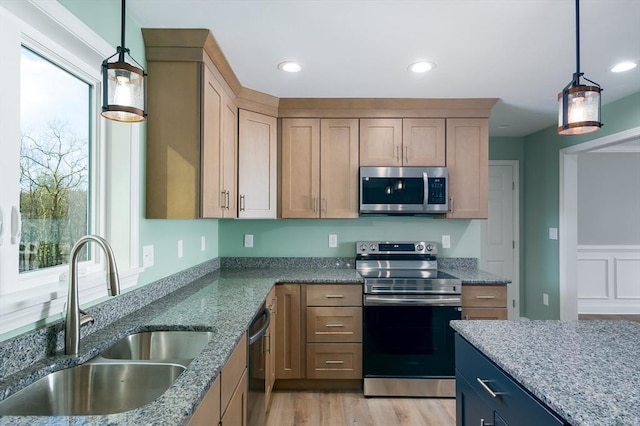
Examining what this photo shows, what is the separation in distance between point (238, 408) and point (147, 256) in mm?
903

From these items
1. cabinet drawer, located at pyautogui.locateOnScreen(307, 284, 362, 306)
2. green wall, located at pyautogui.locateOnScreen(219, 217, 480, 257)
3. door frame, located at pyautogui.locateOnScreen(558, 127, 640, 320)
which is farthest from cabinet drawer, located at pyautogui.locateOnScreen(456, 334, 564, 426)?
door frame, located at pyautogui.locateOnScreen(558, 127, 640, 320)

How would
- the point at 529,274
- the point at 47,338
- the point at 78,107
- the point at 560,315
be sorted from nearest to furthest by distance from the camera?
the point at 47,338
the point at 78,107
the point at 560,315
the point at 529,274

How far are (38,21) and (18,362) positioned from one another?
1.11 m

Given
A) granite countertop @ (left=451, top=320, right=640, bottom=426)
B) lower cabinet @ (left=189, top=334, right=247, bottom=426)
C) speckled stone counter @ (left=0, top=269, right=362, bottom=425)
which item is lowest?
lower cabinet @ (left=189, top=334, right=247, bottom=426)

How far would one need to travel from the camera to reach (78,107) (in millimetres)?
1539

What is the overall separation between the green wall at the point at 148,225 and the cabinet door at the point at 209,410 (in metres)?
0.91

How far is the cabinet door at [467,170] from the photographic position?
10.00 ft

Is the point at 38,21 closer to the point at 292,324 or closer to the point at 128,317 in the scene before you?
the point at 128,317

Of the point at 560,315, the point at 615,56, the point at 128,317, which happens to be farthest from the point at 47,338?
the point at 560,315

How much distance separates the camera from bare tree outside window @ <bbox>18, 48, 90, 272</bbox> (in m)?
1.25

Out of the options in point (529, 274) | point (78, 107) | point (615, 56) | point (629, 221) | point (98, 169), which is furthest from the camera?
point (629, 221)

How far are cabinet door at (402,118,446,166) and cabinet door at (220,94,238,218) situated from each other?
55.2 inches

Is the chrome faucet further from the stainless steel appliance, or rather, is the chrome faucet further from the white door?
the white door

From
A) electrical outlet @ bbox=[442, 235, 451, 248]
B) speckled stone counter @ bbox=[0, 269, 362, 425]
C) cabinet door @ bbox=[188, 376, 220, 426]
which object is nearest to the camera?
speckled stone counter @ bbox=[0, 269, 362, 425]
